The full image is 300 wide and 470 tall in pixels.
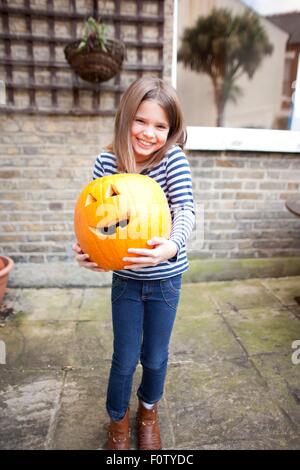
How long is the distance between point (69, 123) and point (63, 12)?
2.79 feet

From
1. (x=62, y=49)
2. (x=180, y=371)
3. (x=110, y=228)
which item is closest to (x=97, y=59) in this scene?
(x=62, y=49)

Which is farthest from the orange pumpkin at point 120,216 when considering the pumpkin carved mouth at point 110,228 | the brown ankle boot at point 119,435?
the brown ankle boot at point 119,435

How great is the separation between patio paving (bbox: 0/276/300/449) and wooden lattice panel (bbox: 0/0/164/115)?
5.54 ft

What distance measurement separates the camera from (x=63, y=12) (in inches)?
109

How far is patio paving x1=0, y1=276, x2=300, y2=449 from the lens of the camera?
170 centimetres

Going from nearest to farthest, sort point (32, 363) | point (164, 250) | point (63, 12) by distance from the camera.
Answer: point (164, 250) → point (32, 363) → point (63, 12)

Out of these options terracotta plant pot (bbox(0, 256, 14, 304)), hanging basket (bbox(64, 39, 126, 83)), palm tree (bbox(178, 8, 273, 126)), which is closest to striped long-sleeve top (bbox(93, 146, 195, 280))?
hanging basket (bbox(64, 39, 126, 83))

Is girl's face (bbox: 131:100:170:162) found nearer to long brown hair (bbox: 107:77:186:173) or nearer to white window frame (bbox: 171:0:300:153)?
long brown hair (bbox: 107:77:186:173)

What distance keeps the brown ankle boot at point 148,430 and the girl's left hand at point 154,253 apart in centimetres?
85

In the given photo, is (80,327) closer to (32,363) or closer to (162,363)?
(32,363)

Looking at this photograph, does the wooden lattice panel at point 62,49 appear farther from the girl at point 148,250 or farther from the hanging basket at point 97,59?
the girl at point 148,250

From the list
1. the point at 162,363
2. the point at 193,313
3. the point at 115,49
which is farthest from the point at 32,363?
the point at 115,49

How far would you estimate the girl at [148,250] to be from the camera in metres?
1.30

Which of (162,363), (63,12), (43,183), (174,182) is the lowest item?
(162,363)
